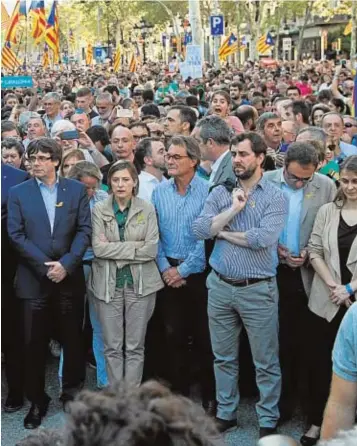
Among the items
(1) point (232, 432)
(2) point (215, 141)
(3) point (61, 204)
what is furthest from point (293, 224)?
(3) point (61, 204)

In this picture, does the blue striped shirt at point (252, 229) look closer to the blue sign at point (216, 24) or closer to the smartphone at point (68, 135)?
the smartphone at point (68, 135)

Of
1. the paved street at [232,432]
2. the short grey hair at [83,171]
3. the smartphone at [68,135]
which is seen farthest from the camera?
the smartphone at [68,135]

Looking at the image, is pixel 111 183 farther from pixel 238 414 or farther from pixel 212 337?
pixel 238 414

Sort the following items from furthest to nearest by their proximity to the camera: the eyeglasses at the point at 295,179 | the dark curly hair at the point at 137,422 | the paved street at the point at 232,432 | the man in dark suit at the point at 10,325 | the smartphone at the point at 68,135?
the smartphone at the point at 68,135 → the man in dark suit at the point at 10,325 → the eyeglasses at the point at 295,179 → the paved street at the point at 232,432 → the dark curly hair at the point at 137,422

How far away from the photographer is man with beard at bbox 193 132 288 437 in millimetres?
5062

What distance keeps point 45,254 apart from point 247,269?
136 centimetres

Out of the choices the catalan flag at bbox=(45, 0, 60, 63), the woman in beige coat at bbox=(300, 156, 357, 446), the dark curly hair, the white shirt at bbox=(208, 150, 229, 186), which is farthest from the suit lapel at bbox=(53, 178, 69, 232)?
the catalan flag at bbox=(45, 0, 60, 63)

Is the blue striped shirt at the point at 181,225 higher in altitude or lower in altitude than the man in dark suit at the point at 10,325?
higher

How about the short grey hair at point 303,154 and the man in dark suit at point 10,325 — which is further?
the man in dark suit at point 10,325

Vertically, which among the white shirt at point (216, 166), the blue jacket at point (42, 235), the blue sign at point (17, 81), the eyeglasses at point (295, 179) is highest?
the blue sign at point (17, 81)

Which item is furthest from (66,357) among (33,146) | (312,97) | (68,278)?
(312,97)

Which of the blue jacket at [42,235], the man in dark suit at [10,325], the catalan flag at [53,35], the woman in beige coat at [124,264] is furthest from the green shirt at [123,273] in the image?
the catalan flag at [53,35]

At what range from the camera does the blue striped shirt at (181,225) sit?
557cm

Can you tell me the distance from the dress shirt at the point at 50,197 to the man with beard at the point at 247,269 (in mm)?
983
